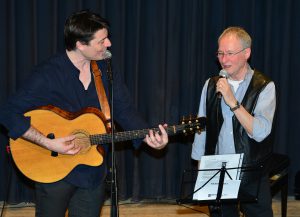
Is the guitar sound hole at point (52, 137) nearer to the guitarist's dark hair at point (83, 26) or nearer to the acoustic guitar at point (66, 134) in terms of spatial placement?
the acoustic guitar at point (66, 134)

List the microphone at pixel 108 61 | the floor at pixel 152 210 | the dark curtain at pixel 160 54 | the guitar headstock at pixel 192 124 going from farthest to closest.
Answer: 1. the floor at pixel 152 210
2. the dark curtain at pixel 160 54
3. the guitar headstock at pixel 192 124
4. the microphone at pixel 108 61

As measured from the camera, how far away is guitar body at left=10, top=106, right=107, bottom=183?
3.65 meters

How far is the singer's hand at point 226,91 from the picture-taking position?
3.65m

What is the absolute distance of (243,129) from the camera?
3883mm

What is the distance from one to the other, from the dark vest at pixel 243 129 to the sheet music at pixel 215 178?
1.07ft

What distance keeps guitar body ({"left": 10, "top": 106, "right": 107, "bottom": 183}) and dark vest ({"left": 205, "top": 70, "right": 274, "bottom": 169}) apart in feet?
2.78

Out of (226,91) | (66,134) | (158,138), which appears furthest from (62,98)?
(226,91)

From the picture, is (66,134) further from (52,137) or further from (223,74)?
(223,74)

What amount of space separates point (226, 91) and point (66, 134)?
115 cm

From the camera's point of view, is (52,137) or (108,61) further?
(52,137)

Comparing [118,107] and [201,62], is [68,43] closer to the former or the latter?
[118,107]

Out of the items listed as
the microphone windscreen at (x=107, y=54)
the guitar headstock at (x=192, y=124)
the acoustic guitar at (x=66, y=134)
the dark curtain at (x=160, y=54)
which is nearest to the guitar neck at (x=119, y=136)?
the acoustic guitar at (x=66, y=134)

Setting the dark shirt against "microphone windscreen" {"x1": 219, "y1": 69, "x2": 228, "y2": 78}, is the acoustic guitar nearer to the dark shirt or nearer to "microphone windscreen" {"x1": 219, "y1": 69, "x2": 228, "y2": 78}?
the dark shirt

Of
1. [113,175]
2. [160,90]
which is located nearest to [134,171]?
[160,90]
